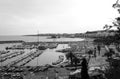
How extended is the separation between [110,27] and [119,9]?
531mm

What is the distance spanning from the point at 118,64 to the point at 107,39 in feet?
2.51

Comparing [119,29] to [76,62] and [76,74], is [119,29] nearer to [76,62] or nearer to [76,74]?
[76,74]

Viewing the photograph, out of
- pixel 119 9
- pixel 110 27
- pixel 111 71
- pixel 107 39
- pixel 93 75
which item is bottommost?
pixel 93 75

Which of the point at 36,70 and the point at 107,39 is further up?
the point at 107,39

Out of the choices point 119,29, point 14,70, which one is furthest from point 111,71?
point 14,70

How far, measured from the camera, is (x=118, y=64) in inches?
171

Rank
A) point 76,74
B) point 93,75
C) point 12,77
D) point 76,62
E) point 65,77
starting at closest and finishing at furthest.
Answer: point 93,75
point 76,74
point 65,77
point 12,77
point 76,62

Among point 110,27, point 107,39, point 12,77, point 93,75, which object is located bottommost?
point 12,77

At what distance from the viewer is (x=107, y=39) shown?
15.0 feet

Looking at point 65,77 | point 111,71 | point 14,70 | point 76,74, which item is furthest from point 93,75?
point 14,70

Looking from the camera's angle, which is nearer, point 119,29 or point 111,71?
point 119,29

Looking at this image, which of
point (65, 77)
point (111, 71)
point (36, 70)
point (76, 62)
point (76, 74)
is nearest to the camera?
point (111, 71)

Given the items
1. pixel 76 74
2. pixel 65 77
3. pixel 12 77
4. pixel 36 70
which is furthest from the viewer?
pixel 36 70

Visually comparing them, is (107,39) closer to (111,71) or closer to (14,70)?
(111,71)
